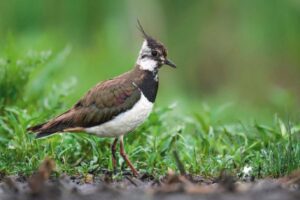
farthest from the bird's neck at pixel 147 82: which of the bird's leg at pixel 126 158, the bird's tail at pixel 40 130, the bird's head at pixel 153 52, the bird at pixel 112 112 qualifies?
the bird's tail at pixel 40 130

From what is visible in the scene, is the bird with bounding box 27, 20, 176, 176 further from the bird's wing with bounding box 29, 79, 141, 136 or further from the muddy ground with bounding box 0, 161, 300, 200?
the muddy ground with bounding box 0, 161, 300, 200

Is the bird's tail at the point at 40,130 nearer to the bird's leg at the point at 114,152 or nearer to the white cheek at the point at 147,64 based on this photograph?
the bird's leg at the point at 114,152

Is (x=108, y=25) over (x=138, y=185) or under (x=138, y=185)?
over

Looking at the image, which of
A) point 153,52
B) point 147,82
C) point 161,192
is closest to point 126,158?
point 147,82

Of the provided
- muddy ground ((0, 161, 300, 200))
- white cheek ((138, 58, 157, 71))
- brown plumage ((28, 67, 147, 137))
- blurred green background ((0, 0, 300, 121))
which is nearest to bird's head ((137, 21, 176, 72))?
white cheek ((138, 58, 157, 71))

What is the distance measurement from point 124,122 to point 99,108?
1.04 feet

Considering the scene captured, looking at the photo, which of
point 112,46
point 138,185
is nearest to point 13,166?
point 138,185

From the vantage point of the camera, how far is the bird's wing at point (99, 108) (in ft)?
26.0

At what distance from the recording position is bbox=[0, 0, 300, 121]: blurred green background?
14.0 m

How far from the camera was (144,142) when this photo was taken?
870 cm

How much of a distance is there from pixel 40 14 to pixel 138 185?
27.2 feet

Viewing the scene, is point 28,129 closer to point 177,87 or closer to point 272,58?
point 177,87

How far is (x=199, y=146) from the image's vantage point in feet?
27.9

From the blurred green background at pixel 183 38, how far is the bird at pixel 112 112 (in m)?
4.77
